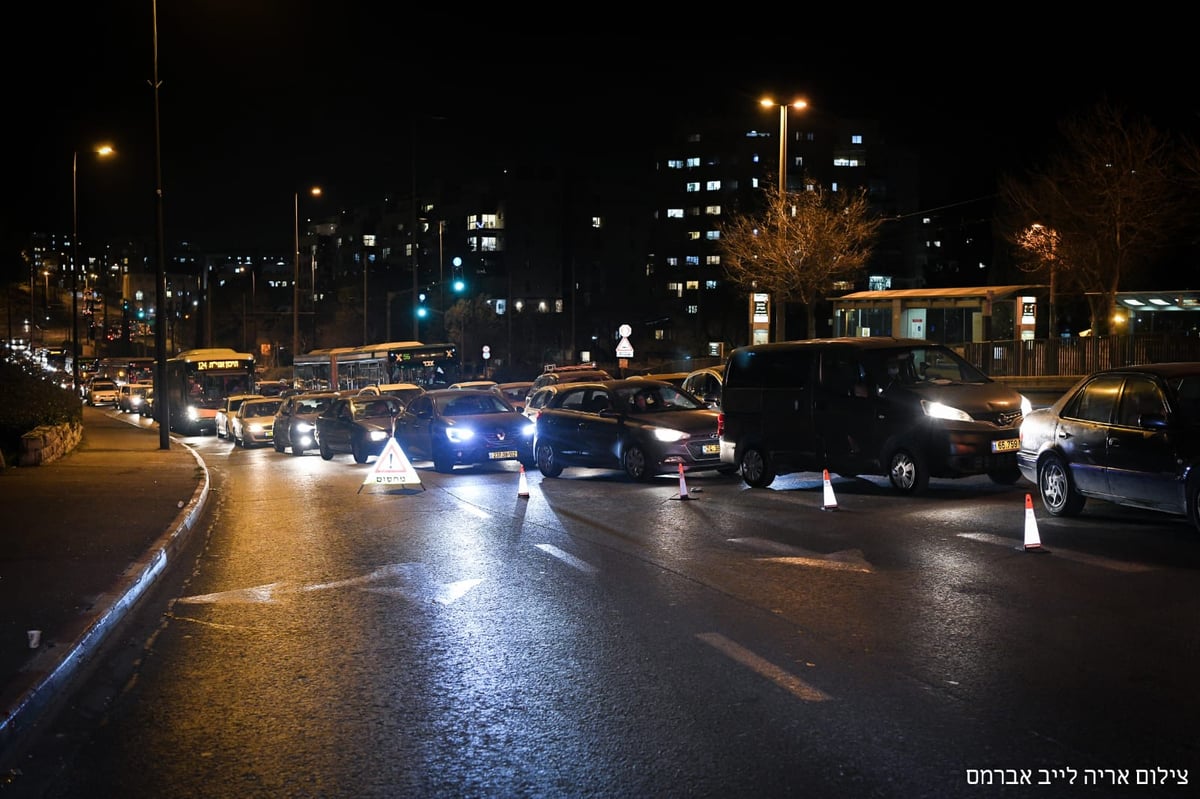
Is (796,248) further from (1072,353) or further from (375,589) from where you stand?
(375,589)

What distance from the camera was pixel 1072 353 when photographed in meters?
46.3

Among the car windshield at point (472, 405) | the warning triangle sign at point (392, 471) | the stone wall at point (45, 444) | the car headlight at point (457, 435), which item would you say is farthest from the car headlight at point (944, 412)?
the stone wall at point (45, 444)

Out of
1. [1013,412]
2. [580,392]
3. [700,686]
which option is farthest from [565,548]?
[580,392]

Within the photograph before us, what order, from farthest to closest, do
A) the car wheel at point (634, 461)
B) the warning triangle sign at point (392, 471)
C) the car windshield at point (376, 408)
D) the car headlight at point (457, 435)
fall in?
1. the car windshield at point (376, 408)
2. the car headlight at point (457, 435)
3. the car wheel at point (634, 461)
4. the warning triangle sign at point (392, 471)

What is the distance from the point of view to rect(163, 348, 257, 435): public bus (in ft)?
158

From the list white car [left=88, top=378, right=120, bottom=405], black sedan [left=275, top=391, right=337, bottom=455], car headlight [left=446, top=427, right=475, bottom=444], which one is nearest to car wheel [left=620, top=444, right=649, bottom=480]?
car headlight [left=446, top=427, right=475, bottom=444]

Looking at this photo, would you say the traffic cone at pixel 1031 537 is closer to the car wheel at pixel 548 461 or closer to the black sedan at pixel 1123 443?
the black sedan at pixel 1123 443

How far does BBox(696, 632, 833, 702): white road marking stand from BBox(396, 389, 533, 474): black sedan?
13.4 meters

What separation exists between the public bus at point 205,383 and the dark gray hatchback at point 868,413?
3568 centimetres

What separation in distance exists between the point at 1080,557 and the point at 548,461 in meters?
11.1

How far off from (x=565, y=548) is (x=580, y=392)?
868cm

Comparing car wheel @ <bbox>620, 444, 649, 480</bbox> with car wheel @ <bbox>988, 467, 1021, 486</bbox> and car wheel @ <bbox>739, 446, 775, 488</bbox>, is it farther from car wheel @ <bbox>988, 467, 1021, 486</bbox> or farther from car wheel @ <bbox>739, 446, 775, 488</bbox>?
car wheel @ <bbox>988, 467, 1021, 486</bbox>

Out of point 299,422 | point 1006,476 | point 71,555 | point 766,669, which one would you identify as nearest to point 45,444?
point 299,422

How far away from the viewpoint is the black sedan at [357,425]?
25453 millimetres
